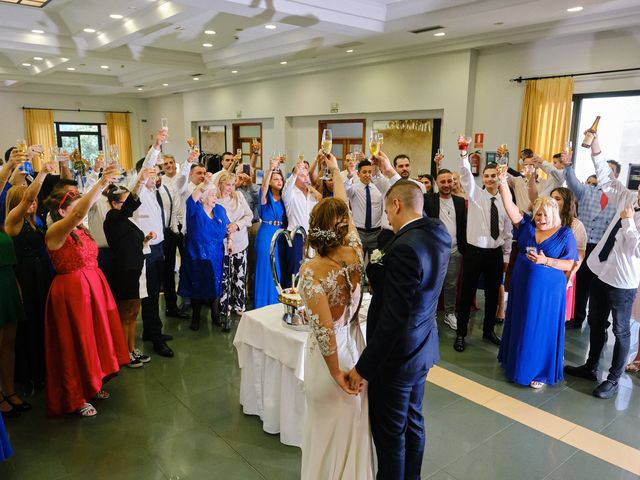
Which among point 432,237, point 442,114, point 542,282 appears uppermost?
point 442,114

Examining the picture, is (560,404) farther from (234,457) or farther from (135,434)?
(135,434)

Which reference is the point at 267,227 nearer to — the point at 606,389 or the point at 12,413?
the point at 12,413

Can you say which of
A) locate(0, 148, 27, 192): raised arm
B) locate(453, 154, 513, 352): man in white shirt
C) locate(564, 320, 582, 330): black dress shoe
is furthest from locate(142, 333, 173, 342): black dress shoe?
locate(564, 320, 582, 330): black dress shoe

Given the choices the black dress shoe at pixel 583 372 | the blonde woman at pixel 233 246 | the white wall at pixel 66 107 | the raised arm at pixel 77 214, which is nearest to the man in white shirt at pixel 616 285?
the black dress shoe at pixel 583 372

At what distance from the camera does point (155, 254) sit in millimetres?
4125

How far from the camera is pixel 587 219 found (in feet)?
16.2

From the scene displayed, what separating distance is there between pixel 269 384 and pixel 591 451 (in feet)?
6.69

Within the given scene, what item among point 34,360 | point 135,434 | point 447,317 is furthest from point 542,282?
point 34,360

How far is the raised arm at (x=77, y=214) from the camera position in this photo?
2.68 metres

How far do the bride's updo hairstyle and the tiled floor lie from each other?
1.44 metres

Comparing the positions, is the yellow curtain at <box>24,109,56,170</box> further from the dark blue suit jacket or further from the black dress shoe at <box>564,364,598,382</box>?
the dark blue suit jacket

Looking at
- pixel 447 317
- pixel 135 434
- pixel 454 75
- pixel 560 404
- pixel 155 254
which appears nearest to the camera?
pixel 135 434

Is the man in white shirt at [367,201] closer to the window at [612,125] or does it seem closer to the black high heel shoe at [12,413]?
the black high heel shoe at [12,413]

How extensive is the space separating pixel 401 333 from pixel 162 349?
9.33ft
